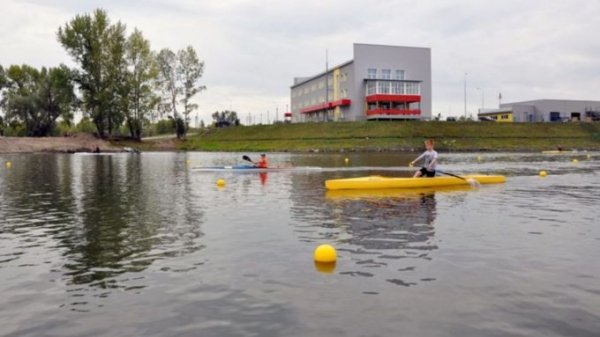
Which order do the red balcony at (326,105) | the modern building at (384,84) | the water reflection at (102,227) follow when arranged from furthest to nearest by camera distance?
the red balcony at (326,105), the modern building at (384,84), the water reflection at (102,227)

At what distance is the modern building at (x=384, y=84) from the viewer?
99.8 meters

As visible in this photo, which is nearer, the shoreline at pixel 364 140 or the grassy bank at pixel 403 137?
the shoreline at pixel 364 140

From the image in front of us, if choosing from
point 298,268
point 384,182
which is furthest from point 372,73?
point 298,268

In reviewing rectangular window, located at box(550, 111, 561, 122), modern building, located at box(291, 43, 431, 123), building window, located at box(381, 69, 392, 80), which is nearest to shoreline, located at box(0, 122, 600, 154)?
modern building, located at box(291, 43, 431, 123)

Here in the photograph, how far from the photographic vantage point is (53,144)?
3310 inches

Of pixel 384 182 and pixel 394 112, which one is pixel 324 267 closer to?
pixel 384 182

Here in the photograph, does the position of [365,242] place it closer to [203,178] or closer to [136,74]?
[203,178]

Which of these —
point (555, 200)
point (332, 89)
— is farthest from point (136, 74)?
point (555, 200)

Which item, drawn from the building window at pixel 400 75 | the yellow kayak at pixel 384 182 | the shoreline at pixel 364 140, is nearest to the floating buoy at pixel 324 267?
the yellow kayak at pixel 384 182

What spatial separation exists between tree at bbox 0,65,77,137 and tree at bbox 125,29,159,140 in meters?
10.5

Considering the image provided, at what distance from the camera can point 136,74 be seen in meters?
92.8

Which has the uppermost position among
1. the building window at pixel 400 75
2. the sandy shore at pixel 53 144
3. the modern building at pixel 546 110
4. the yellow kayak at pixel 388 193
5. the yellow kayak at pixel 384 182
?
the building window at pixel 400 75

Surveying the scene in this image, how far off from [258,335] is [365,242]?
6.63 meters

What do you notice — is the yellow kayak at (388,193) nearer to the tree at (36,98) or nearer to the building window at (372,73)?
the building window at (372,73)
